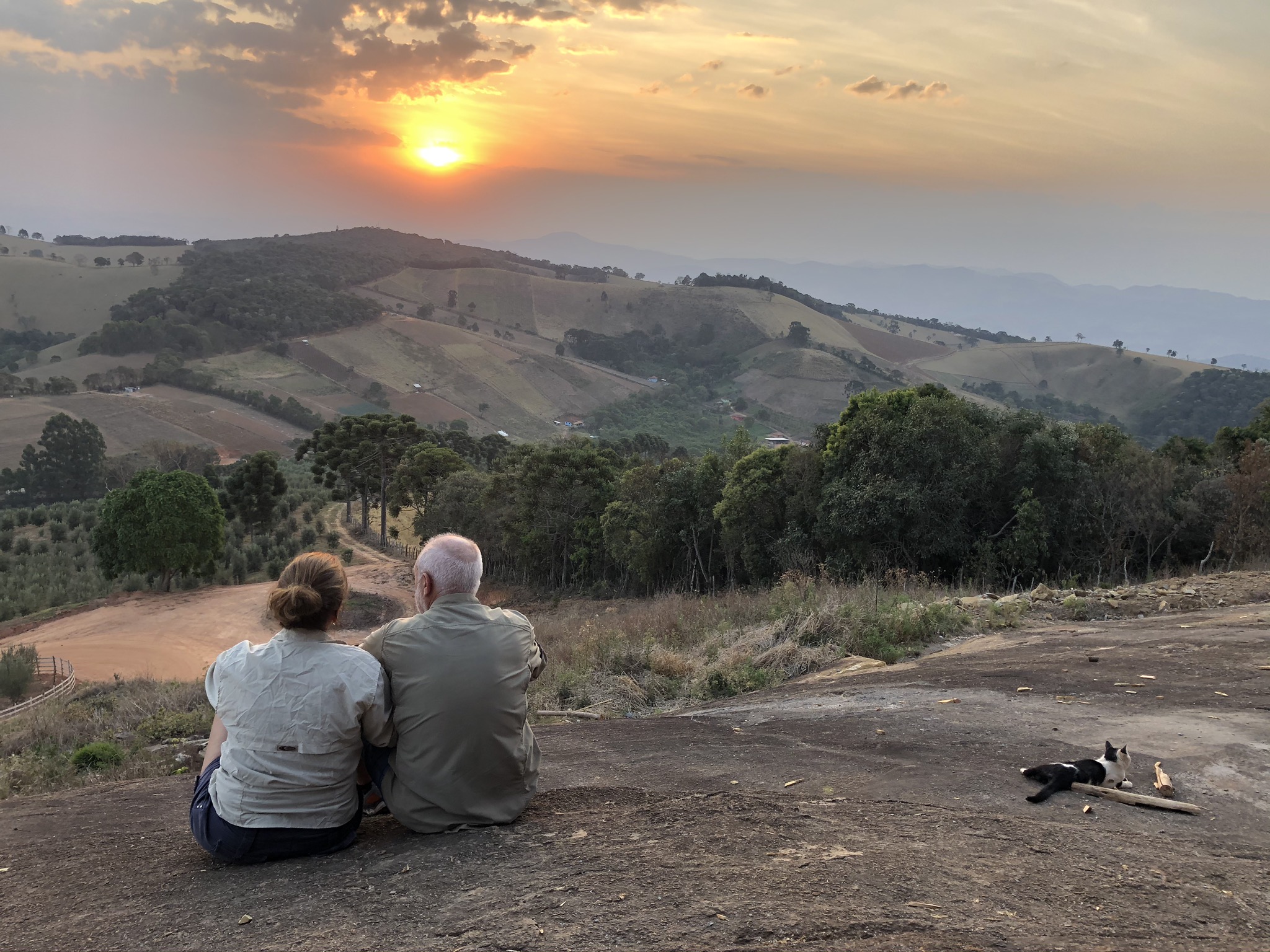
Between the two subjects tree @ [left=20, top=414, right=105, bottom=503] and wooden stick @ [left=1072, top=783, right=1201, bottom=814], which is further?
tree @ [left=20, top=414, right=105, bottom=503]

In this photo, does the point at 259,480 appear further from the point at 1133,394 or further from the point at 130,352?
the point at 1133,394

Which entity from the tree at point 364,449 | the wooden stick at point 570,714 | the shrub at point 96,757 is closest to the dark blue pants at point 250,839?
the wooden stick at point 570,714

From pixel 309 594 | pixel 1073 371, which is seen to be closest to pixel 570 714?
pixel 309 594

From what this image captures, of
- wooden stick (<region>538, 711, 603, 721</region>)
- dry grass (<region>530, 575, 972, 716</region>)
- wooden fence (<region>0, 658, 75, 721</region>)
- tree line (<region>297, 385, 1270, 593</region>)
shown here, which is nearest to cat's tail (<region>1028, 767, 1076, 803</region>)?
dry grass (<region>530, 575, 972, 716</region>)

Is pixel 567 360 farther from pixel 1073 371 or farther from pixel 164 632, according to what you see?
pixel 164 632

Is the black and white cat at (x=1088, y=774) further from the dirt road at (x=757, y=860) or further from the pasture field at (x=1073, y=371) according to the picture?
the pasture field at (x=1073, y=371)

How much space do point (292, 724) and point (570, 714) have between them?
4.90 meters

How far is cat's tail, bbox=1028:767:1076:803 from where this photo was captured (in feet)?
13.5

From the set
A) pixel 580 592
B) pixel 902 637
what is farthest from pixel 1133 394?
pixel 902 637

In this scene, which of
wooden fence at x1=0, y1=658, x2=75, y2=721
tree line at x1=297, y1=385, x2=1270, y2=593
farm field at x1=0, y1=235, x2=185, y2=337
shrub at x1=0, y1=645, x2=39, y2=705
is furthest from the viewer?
farm field at x1=0, y1=235, x2=185, y2=337

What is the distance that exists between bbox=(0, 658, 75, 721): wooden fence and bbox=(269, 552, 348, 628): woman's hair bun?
13.5 meters

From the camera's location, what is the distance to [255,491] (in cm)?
4366

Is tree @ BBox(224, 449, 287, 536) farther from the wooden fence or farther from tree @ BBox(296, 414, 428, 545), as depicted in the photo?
the wooden fence

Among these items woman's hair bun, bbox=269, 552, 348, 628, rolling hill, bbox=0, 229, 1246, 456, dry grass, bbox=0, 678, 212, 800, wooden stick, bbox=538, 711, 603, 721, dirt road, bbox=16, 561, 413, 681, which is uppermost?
rolling hill, bbox=0, 229, 1246, 456
